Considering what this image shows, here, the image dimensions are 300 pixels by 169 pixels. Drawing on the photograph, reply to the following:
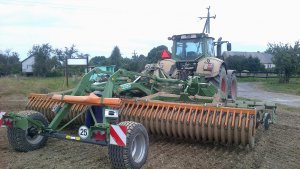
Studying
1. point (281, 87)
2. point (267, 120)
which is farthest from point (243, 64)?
point (267, 120)

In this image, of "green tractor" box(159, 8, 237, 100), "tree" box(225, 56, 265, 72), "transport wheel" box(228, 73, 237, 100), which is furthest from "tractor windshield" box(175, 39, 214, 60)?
"tree" box(225, 56, 265, 72)

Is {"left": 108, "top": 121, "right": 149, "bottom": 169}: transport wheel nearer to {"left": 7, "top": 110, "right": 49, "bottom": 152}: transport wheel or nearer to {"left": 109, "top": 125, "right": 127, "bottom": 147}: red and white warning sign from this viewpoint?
{"left": 109, "top": 125, "right": 127, "bottom": 147}: red and white warning sign

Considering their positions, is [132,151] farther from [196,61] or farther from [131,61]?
[131,61]

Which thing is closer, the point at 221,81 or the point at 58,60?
the point at 221,81

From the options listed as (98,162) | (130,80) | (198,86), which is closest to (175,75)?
(198,86)

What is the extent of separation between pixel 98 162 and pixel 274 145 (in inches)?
137

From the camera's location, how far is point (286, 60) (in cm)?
3219

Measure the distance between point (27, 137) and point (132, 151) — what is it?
5.77 ft

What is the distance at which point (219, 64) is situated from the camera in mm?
9594

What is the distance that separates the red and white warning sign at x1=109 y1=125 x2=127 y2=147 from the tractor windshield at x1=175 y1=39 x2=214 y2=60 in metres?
5.91

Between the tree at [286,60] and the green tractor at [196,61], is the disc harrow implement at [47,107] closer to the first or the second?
the green tractor at [196,61]

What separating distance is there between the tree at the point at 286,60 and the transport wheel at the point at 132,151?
97.1 feet

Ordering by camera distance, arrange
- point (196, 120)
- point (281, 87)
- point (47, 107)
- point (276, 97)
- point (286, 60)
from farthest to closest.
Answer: point (286, 60), point (281, 87), point (276, 97), point (47, 107), point (196, 120)

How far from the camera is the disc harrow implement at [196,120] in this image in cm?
584
